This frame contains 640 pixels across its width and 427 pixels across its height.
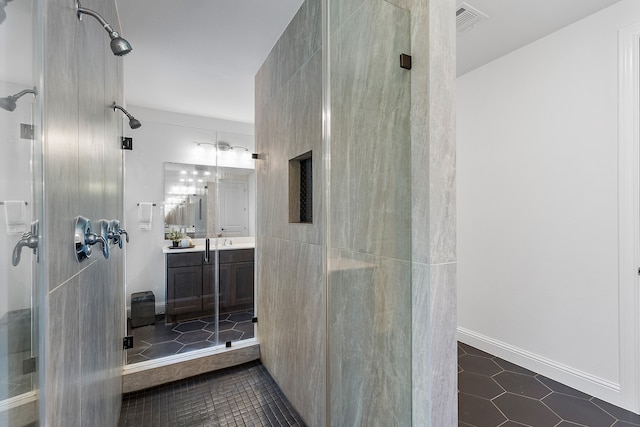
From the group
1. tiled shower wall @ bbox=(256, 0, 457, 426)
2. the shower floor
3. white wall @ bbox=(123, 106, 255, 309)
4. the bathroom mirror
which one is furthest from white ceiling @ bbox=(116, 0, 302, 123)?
the shower floor

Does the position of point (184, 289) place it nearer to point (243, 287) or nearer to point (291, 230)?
point (243, 287)

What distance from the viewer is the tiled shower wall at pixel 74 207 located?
27.8 inches

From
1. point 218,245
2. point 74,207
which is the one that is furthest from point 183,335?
point 74,207

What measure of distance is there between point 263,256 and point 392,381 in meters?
1.69

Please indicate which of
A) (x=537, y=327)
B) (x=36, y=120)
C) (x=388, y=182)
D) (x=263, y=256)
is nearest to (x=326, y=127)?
(x=388, y=182)

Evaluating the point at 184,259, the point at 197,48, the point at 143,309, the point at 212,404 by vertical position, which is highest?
the point at 197,48

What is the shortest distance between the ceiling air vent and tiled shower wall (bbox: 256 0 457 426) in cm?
107

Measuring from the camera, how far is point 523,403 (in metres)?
1.98

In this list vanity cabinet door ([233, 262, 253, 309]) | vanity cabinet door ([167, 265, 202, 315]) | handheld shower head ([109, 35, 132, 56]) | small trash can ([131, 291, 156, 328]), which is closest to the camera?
handheld shower head ([109, 35, 132, 56])

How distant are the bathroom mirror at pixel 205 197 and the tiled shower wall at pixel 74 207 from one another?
5.85ft

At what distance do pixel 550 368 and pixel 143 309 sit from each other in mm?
3755

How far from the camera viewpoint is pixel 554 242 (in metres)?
2.30

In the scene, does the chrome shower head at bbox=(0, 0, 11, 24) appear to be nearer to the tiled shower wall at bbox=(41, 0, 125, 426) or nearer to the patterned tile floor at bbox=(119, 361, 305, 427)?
the tiled shower wall at bbox=(41, 0, 125, 426)

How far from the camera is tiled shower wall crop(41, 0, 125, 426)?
0.71m
